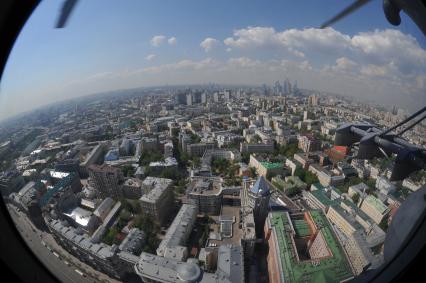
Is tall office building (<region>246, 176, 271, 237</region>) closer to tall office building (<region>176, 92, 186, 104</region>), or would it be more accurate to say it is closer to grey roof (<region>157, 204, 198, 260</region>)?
grey roof (<region>157, 204, 198, 260</region>)

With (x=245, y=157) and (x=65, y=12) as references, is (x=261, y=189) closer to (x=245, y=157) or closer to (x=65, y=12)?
(x=245, y=157)

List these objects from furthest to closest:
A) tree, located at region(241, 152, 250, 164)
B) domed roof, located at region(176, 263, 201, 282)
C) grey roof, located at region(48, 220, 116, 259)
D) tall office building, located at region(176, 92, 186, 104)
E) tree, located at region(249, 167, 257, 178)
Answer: tall office building, located at region(176, 92, 186, 104) → tree, located at region(241, 152, 250, 164) → tree, located at region(249, 167, 257, 178) → grey roof, located at region(48, 220, 116, 259) → domed roof, located at region(176, 263, 201, 282)

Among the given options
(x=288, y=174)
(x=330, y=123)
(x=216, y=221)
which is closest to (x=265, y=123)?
(x=330, y=123)

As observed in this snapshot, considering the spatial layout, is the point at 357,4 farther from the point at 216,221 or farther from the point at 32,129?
the point at 32,129

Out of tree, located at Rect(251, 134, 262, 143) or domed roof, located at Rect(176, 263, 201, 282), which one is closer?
domed roof, located at Rect(176, 263, 201, 282)

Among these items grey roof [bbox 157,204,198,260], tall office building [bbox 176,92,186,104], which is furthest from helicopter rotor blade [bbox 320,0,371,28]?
tall office building [bbox 176,92,186,104]

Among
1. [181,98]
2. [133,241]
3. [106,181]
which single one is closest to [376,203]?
[133,241]

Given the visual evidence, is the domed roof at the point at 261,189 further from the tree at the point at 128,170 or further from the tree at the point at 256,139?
the tree at the point at 256,139

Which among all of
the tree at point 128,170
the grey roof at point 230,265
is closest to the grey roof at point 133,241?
the grey roof at point 230,265
